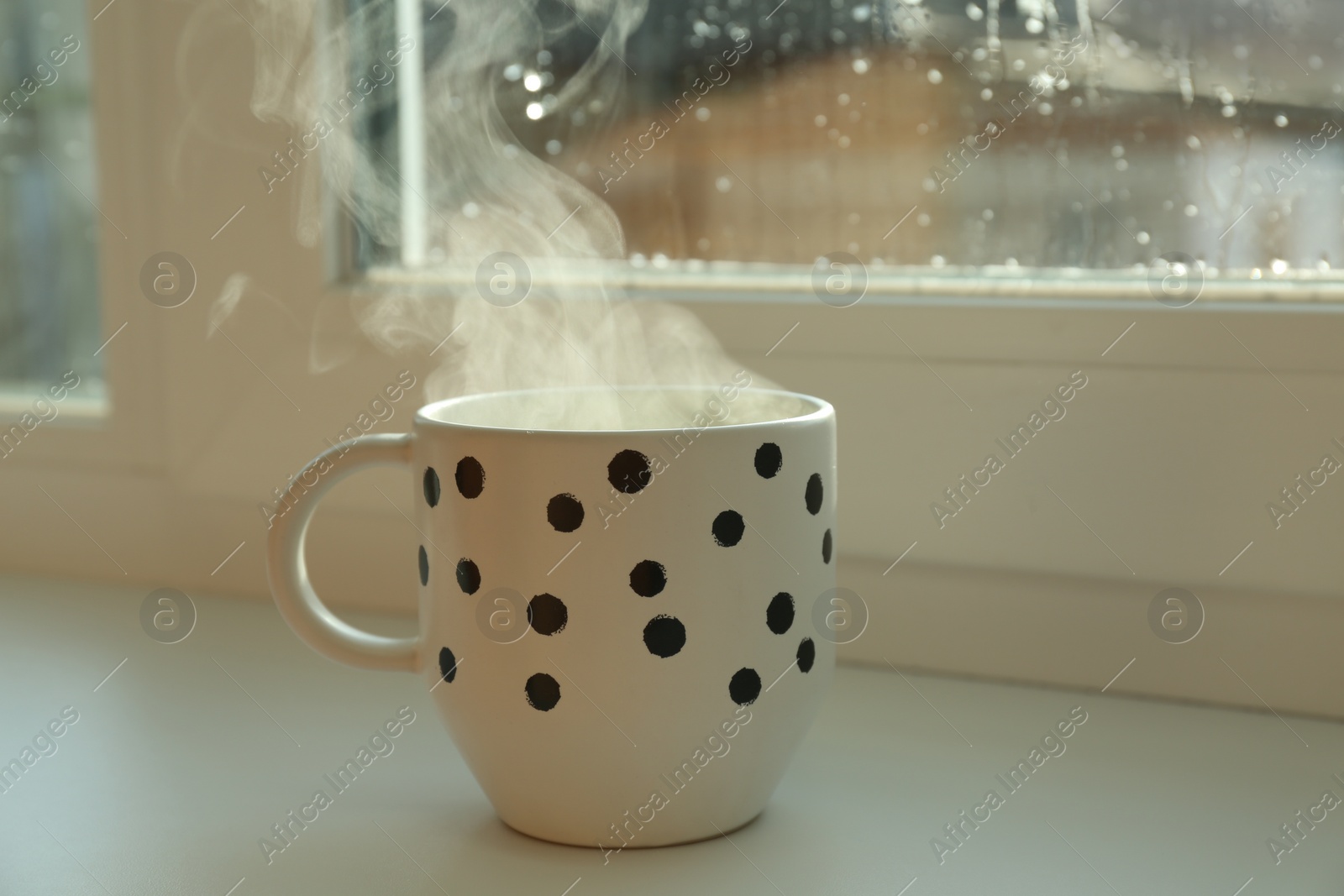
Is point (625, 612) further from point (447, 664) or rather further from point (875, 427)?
point (875, 427)

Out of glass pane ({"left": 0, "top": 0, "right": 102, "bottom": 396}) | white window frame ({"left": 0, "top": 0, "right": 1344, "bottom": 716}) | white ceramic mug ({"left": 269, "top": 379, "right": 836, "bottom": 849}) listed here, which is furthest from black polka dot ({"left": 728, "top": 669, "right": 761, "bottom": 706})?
glass pane ({"left": 0, "top": 0, "right": 102, "bottom": 396})

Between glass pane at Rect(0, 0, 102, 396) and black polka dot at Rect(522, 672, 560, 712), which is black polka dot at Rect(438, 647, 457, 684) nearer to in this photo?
black polka dot at Rect(522, 672, 560, 712)

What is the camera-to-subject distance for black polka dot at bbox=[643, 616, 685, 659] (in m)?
0.44

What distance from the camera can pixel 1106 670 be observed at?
25.3 inches

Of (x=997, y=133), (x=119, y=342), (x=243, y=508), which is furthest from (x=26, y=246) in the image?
(x=997, y=133)

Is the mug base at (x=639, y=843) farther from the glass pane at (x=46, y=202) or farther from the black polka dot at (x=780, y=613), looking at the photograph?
the glass pane at (x=46, y=202)

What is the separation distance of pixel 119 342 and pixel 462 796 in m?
0.48

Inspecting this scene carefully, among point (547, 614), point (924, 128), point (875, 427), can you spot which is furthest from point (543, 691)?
point (924, 128)

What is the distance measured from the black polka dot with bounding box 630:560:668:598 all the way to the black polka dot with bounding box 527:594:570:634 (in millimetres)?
26

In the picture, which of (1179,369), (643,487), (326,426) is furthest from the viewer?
(326,426)

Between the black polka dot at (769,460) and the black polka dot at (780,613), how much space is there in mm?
44

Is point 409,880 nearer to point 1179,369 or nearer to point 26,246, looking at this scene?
point 1179,369

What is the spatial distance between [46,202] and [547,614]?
0.68m

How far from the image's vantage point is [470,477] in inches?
17.9
